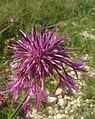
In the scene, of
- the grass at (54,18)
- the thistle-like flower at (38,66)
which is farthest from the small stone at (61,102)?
the thistle-like flower at (38,66)

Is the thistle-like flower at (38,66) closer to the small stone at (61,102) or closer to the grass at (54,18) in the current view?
the small stone at (61,102)

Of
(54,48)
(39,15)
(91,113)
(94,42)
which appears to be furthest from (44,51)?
(39,15)

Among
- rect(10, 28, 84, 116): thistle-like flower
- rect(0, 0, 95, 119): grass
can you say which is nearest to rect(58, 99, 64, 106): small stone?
rect(0, 0, 95, 119): grass

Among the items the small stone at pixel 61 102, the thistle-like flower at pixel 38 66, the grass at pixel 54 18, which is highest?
the grass at pixel 54 18

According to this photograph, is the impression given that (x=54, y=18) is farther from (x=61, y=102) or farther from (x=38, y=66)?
(x=38, y=66)

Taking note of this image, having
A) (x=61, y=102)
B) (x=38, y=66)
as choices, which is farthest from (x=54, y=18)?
(x=38, y=66)

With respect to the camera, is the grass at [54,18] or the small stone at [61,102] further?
the grass at [54,18]

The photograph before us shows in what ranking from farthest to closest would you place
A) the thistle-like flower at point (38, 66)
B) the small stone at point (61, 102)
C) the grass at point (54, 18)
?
the grass at point (54, 18) → the small stone at point (61, 102) → the thistle-like flower at point (38, 66)

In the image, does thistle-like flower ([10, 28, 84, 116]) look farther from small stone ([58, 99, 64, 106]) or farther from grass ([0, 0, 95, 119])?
grass ([0, 0, 95, 119])
